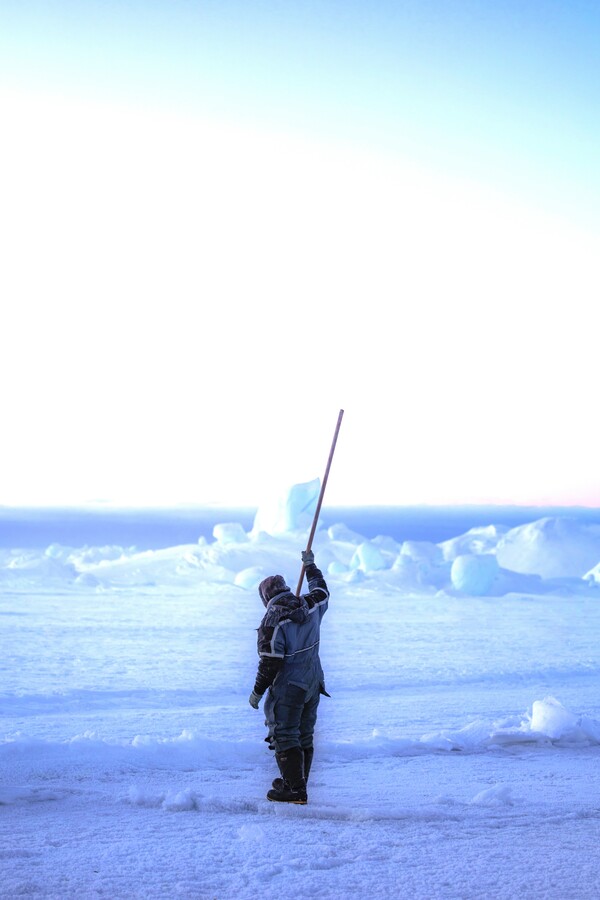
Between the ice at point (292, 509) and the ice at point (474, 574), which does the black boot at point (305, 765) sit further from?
the ice at point (292, 509)

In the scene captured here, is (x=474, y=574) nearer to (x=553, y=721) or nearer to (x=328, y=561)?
(x=328, y=561)

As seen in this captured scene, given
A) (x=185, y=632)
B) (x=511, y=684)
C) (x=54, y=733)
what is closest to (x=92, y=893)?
(x=54, y=733)

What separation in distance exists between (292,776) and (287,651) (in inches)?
22.1

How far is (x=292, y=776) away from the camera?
12.7ft

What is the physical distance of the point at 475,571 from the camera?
1898cm

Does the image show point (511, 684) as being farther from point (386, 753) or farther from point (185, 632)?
point (185, 632)

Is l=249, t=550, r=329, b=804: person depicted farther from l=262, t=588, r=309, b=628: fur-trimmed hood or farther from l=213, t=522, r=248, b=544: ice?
l=213, t=522, r=248, b=544: ice

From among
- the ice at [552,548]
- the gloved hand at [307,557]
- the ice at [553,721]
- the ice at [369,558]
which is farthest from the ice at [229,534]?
the gloved hand at [307,557]

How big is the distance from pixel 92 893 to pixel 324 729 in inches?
161

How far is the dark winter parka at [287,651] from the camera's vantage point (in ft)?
12.5

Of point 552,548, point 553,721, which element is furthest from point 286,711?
point 552,548

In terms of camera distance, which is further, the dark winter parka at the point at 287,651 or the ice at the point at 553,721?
the ice at the point at 553,721

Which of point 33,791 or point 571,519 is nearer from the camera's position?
point 33,791

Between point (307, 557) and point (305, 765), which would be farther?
point (307, 557)
